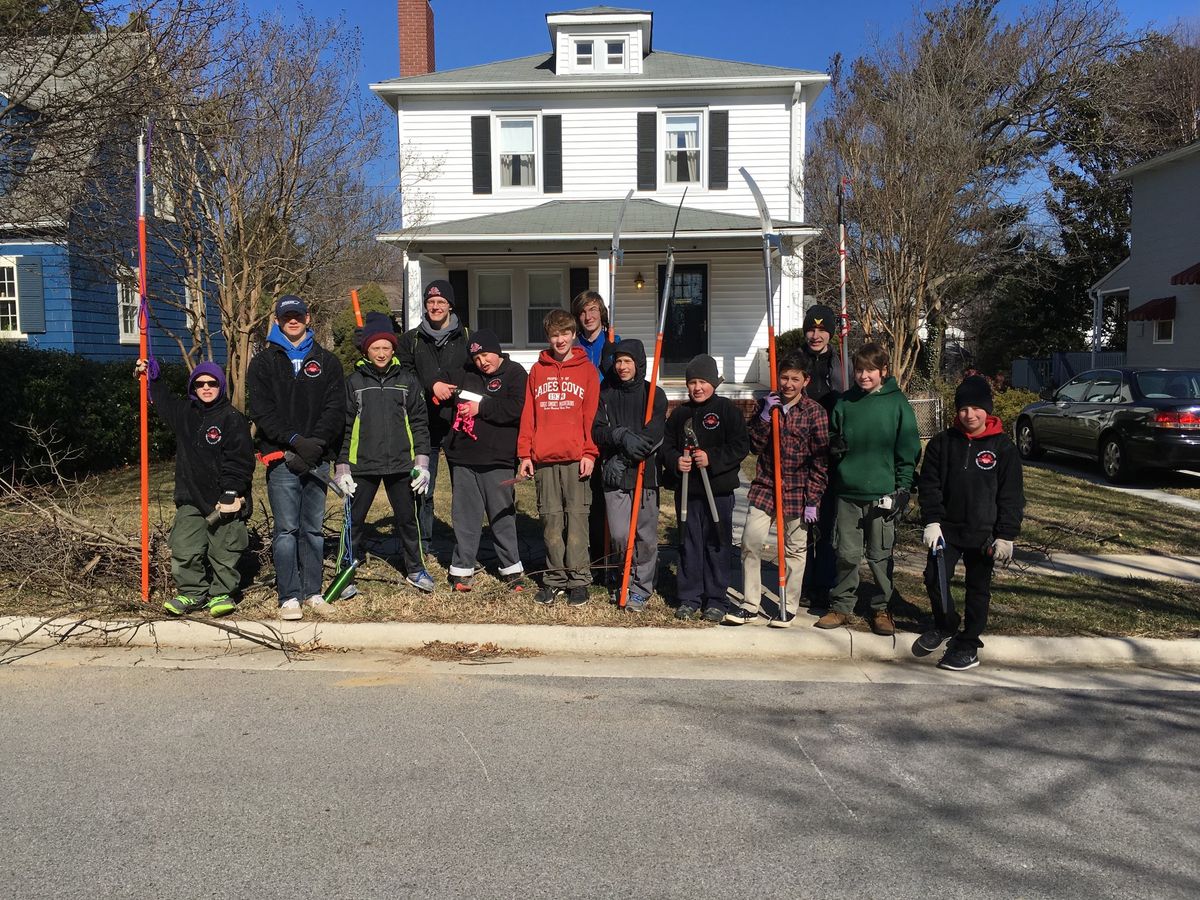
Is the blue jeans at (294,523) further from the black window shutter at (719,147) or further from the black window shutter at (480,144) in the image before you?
the black window shutter at (719,147)

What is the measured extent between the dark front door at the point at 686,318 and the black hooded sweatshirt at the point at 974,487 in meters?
15.1

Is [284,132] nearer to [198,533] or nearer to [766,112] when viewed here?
[198,533]

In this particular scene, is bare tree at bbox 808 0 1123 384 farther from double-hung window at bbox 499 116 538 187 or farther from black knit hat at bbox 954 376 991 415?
black knit hat at bbox 954 376 991 415

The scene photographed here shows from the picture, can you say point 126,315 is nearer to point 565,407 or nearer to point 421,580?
point 421,580

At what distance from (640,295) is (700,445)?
1518 cm

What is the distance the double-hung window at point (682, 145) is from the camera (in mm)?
20250

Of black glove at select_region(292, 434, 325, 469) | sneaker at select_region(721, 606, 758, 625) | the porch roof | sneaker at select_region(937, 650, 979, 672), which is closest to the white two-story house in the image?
the porch roof

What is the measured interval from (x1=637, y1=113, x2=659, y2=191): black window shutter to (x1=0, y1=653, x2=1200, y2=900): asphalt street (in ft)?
53.9

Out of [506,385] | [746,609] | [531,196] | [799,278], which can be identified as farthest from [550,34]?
[746,609]

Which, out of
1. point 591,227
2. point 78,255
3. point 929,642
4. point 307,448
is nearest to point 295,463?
point 307,448

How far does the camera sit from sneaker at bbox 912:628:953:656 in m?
5.59

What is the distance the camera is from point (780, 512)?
5.94m

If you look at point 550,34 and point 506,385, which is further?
point 550,34

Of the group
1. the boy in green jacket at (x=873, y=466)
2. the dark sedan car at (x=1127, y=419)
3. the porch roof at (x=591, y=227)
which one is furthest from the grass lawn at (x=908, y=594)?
the porch roof at (x=591, y=227)
